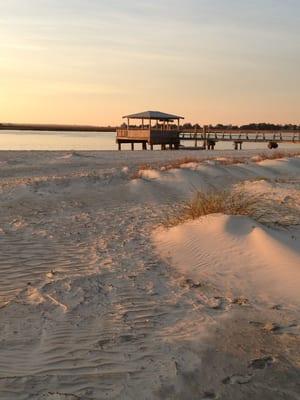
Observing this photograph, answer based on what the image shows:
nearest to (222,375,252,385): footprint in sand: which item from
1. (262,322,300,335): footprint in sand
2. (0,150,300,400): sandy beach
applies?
(0,150,300,400): sandy beach

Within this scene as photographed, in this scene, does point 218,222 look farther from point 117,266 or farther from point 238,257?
point 117,266

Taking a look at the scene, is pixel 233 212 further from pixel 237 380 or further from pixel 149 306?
pixel 237 380

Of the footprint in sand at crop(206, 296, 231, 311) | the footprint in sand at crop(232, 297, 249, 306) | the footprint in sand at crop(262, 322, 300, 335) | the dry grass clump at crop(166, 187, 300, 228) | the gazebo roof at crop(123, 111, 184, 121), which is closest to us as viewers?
the footprint in sand at crop(262, 322, 300, 335)

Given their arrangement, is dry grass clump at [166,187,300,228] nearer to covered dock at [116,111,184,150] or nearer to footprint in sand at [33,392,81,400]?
footprint in sand at [33,392,81,400]

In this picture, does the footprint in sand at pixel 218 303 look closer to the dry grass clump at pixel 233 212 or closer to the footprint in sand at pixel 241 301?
the footprint in sand at pixel 241 301

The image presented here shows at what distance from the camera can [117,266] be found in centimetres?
696

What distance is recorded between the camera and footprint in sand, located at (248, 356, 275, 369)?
420 centimetres

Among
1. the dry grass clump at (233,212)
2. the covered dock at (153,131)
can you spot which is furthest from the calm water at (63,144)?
the dry grass clump at (233,212)

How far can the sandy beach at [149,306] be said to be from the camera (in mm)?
3928

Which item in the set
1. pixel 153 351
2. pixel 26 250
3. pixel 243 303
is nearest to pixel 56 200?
pixel 26 250

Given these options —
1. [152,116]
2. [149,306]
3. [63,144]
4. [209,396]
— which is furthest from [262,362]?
[63,144]

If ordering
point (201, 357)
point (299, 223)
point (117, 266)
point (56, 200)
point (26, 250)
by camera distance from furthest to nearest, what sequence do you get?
point (56, 200)
point (299, 223)
point (26, 250)
point (117, 266)
point (201, 357)

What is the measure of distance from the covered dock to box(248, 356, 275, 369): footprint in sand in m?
40.8

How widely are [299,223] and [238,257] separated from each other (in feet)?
7.44
